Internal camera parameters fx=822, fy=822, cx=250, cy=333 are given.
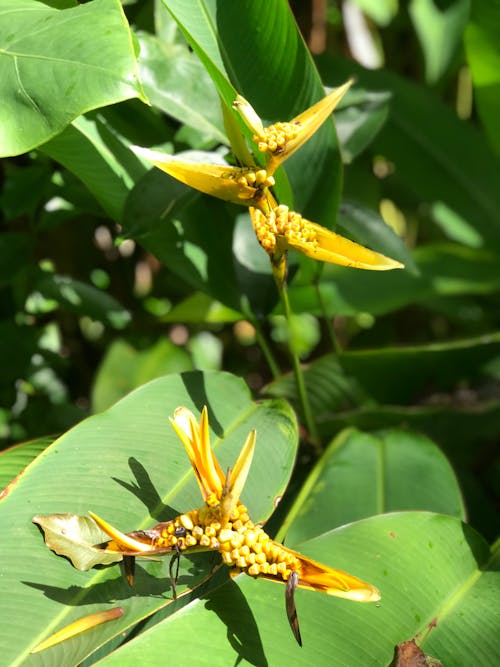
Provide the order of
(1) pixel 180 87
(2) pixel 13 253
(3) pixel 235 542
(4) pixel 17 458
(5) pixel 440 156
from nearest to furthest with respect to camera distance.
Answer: (3) pixel 235 542
(4) pixel 17 458
(1) pixel 180 87
(2) pixel 13 253
(5) pixel 440 156

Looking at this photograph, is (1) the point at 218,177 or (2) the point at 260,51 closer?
(1) the point at 218,177

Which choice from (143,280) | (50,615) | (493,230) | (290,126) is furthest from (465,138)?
(50,615)

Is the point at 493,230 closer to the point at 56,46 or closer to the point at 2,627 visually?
the point at 56,46

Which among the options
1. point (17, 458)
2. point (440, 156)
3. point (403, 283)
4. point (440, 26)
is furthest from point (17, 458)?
point (440, 26)

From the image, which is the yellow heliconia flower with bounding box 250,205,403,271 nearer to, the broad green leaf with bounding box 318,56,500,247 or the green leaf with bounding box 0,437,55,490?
the green leaf with bounding box 0,437,55,490

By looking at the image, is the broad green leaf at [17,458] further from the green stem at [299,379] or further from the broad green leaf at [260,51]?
the broad green leaf at [260,51]

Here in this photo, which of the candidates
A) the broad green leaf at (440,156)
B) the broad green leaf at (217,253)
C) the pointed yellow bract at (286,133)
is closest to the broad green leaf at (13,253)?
the broad green leaf at (217,253)

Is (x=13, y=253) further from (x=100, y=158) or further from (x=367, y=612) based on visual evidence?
(x=367, y=612)

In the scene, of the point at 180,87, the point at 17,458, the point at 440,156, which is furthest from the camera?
the point at 440,156
